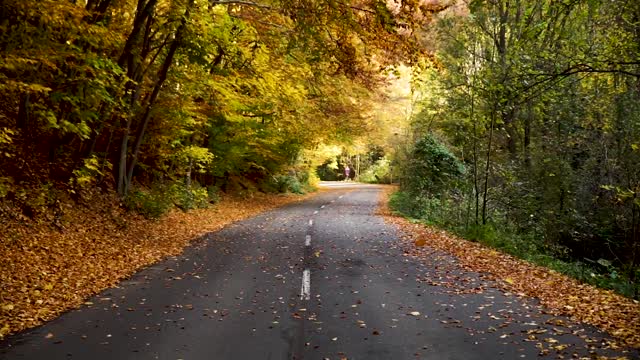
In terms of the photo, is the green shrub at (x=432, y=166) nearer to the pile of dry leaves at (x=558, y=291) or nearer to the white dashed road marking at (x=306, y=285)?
the pile of dry leaves at (x=558, y=291)

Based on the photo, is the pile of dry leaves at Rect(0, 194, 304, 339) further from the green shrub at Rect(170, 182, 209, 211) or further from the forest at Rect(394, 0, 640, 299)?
the forest at Rect(394, 0, 640, 299)

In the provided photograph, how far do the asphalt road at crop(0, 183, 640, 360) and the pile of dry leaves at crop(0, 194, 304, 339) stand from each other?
1.38 feet

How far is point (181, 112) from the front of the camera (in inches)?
688

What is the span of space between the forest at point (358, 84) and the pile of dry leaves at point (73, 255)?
60 centimetres

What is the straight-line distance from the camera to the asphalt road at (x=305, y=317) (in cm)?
593

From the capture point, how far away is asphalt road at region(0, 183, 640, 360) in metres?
5.93

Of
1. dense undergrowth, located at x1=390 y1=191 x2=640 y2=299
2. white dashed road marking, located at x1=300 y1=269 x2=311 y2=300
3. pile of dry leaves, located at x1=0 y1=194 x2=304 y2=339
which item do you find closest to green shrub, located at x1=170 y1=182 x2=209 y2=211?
pile of dry leaves, located at x1=0 y1=194 x2=304 y2=339

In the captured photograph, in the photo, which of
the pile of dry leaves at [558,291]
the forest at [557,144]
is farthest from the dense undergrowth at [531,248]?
the pile of dry leaves at [558,291]

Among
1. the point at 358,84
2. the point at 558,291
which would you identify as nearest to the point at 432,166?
the point at 358,84

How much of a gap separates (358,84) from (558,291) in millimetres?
18852

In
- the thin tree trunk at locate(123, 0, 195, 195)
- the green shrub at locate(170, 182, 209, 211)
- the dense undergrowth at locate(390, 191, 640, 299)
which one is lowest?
the dense undergrowth at locate(390, 191, 640, 299)

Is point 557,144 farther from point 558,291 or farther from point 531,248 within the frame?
point 558,291

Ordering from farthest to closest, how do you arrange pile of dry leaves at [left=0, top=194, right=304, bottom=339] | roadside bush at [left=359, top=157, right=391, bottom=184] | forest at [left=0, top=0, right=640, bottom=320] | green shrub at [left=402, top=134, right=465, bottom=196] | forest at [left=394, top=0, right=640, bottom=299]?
roadside bush at [left=359, top=157, right=391, bottom=184] < green shrub at [left=402, top=134, right=465, bottom=196] < forest at [left=394, top=0, right=640, bottom=299] < forest at [left=0, top=0, right=640, bottom=320] < pile of dry leaves at [left=0, top=194, right=304, bottom=339]

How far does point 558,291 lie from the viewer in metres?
9.02
